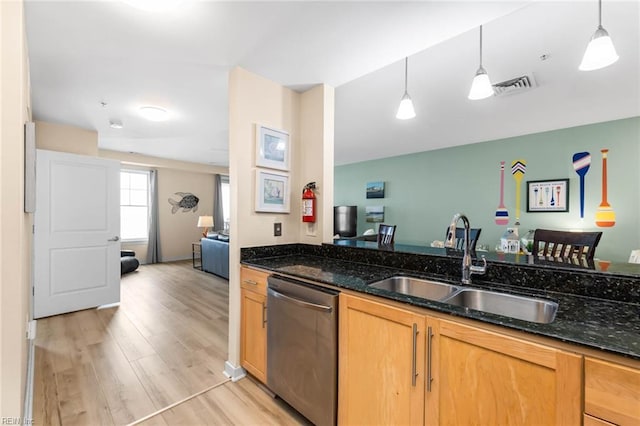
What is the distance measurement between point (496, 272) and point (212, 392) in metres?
1.98

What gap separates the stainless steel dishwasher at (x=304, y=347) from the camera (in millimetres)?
1447

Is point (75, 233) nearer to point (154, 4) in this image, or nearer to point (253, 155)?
point (253, 155)

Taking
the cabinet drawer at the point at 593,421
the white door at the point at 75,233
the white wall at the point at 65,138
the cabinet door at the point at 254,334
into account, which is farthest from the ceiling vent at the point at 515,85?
the white wall at the point at 65,138

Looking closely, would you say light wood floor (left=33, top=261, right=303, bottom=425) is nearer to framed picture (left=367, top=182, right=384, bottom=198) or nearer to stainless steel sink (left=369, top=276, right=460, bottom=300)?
stainless steel sink (left=369, top=276, right=460, bottom=300)

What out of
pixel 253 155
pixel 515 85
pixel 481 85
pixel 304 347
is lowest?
pixel 304 347

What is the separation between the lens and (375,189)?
638 cm

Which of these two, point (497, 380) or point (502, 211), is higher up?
point (502, 211)

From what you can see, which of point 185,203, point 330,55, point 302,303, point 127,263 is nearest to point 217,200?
point 185,203

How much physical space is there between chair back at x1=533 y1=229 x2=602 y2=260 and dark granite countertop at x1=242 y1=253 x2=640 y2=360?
0.86m

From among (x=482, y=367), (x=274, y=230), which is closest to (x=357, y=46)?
(x=274, y=230)

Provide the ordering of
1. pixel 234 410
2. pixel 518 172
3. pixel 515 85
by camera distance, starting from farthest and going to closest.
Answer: pixel 518 172 < pixel 515 85 < pixel 234 410

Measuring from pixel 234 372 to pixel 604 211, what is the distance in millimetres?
5086

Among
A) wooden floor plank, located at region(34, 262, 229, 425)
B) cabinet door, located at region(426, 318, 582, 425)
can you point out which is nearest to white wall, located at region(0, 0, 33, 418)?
wooden floor plank, located at region(34, 262, 229, 425)

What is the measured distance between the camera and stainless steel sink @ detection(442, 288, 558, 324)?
48.3 inches
